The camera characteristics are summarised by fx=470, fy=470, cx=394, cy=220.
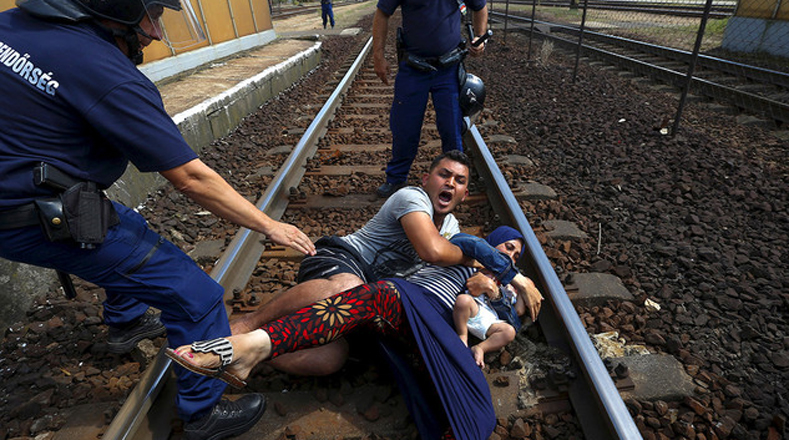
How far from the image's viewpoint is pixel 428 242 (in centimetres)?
243

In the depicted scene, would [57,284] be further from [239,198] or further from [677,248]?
[677,248]

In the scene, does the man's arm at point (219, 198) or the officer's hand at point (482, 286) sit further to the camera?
the officer's hand at point (482, 286)

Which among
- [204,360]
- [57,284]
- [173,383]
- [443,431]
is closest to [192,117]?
[57,284]

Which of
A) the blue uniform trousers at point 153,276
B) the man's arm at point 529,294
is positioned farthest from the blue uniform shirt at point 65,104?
the man's arm at point 529,294

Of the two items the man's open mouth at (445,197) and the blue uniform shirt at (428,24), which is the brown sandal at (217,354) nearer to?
the man's open mouth at (445,197)

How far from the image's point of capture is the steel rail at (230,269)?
6.27ft

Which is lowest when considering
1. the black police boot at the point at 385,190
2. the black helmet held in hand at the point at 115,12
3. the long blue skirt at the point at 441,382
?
the black police boot at the point at 385,190

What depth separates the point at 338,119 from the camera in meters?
6.27

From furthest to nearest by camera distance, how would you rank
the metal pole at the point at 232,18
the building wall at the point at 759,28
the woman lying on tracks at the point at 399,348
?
the metal pole at the point at 232,18
the building wall at the point at 759,28
the woman lying on tracks at the point at 399,348

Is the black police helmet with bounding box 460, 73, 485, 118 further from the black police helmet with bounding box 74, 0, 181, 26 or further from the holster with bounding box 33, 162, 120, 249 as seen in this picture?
the holster with bounding box 33, 162, 120, 249

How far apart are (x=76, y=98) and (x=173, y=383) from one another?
1330 millimetres

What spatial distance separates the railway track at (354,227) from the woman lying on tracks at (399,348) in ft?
0.64

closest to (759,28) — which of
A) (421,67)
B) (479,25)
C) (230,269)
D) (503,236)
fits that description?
(479,25)

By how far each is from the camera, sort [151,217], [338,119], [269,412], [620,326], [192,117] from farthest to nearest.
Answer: [338,119], [192,117], [151,217], [620,326], [269,412]
